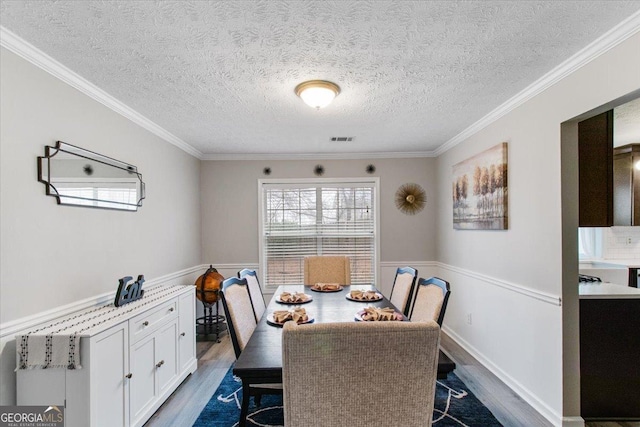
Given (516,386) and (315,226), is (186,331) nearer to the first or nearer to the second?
(315,226)

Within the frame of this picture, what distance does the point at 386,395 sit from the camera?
132cm

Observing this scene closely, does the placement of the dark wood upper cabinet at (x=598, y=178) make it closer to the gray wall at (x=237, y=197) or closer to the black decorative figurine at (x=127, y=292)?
the gray wall at (x=237, y=197)

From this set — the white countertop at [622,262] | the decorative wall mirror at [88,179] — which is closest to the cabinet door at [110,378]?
the decorative wall mirror at [88,179]

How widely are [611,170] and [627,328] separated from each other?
110cm

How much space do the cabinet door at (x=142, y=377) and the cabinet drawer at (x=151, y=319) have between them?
6cm

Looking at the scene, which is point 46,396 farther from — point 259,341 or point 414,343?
point 414,343

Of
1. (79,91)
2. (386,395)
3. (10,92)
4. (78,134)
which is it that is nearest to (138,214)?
(78,134)

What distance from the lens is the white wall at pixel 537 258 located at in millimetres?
2065

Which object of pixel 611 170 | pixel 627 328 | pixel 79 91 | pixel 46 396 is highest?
pixel 79 91

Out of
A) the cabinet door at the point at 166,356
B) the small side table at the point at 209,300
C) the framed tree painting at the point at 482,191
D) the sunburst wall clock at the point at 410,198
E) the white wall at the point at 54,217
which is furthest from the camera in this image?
the sunburst wall clock at the point at 410,198

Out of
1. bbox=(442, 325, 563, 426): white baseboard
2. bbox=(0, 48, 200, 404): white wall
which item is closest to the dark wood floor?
bbox=(442, 325, 563, 426): white baseboard

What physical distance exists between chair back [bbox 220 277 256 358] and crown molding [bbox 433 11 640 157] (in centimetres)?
261

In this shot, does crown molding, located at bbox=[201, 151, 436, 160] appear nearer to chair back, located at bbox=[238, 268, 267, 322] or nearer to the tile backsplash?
chair back, located at bbox=[238, 268, 267, 322]

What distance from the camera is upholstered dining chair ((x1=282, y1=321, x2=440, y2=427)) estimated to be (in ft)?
4.15
